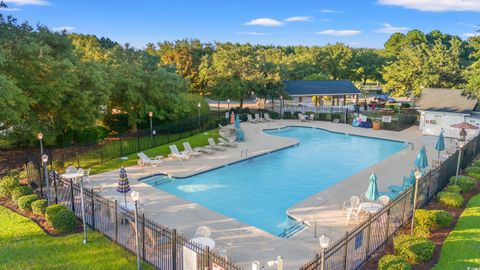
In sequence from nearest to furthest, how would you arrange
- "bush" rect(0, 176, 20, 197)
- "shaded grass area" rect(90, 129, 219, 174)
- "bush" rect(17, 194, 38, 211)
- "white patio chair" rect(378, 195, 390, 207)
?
A: "bush" rect(17, 194, 38, 211), "white patio chair" rect(378, 195, 390, 207), "bush" rect(0, 176, 20, 197), "shaded grass area" rect(90, 129, 219, 174)

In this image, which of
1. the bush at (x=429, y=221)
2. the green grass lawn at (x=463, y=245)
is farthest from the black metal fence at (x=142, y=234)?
the bush at (x=429, y=221)

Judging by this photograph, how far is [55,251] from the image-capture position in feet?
32.9

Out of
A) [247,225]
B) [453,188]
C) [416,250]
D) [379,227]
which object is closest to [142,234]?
[247,225]

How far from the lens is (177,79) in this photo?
28.4 m

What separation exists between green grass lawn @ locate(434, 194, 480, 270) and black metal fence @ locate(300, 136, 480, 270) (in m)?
1.40

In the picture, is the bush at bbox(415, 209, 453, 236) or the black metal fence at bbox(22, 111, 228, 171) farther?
the black metal fence at bbox(22, 111, 228, 171)

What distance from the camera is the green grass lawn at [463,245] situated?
29.6 ft

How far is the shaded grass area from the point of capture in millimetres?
18688

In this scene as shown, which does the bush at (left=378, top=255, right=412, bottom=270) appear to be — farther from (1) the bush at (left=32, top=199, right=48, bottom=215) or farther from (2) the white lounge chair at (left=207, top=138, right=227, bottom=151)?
(2) the white lounge chair at (left=207, top=138, right=227, bottom=151)

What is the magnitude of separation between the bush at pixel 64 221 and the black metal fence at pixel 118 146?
188 inches

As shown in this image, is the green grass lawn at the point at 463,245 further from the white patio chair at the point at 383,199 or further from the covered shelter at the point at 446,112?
the covered shelter at the point at 446,112

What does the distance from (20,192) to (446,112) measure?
2840cm

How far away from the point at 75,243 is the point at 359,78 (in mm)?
60425

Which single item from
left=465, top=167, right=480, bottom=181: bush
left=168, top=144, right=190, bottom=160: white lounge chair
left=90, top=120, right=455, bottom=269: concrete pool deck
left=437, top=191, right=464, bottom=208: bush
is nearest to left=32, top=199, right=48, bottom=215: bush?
left=90, top=120, right=455, bottom=269: concrete pool deck
